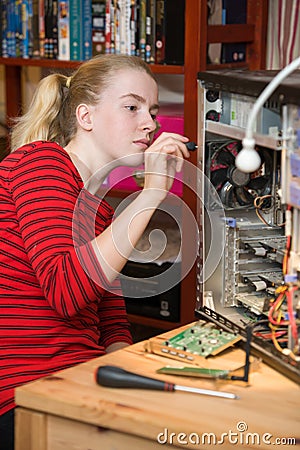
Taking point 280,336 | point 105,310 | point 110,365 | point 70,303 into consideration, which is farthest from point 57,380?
point 105,310

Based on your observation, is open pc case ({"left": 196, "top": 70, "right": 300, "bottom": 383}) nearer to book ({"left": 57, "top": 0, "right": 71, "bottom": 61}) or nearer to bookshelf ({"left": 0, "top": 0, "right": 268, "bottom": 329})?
bookshelf ({"left": 0, "top": 0, "right": 268, "bottom": 329})

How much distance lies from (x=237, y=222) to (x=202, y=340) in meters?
0.23

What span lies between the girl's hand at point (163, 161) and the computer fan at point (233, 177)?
87 millimetres

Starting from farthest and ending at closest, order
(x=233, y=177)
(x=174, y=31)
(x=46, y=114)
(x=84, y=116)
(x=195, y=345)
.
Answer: (x=174, y=31) → (x=46, y=114) → (x=84, y=116) → (x=233, y=177) → (x=195, y=345)

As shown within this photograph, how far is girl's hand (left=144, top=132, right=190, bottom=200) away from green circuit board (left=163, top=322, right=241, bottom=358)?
215 millimetres

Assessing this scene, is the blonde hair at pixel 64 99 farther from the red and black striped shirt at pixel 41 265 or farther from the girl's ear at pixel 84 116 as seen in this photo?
the red and black striped shirt at pixel 41 265

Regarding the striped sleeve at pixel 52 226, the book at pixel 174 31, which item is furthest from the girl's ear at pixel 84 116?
the book at pixel 174 31

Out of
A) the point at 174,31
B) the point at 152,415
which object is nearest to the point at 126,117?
the point at 152,415

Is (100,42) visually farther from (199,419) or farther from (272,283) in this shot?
(199,419)

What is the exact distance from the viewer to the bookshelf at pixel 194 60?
2.14 m

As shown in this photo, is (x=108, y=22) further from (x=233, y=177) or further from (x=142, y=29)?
(x=233, y=177)

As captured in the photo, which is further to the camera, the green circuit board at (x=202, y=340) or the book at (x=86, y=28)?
the book at (x=86, y=28)

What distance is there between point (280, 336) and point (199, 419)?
0.26 meters

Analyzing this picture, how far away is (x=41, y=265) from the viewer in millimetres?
1263
